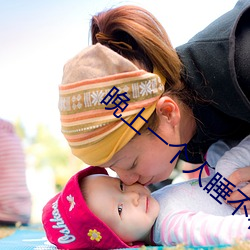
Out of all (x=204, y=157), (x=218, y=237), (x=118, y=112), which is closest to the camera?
(x=218, y=237)

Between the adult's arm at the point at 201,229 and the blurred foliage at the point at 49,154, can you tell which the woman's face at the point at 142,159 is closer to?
the adult's arm at the point at 201,229

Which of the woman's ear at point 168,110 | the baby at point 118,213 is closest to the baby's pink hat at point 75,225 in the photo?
the baby at point 118,213

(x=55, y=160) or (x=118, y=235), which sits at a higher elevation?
(x=118, y=235)

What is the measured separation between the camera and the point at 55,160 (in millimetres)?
2959

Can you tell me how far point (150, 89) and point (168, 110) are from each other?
0.07 m

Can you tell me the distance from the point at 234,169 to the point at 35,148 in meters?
2.14

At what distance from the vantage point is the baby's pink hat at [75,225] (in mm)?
968

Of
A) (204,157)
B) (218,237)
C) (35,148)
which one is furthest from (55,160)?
(218,237)

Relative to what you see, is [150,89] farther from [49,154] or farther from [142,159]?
[49,154]

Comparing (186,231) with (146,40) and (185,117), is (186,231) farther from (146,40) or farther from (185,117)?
(146,40)

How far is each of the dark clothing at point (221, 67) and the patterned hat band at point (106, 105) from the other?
0.34 ft

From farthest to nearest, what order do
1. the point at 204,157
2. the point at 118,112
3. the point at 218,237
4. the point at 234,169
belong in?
1. the point at 204,157
2. the point at 234,169
3. the point at 118,112
4. the point at 218,237

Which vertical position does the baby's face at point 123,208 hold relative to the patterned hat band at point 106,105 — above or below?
below

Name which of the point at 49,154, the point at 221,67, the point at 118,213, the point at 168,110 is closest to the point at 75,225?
the point at 118,213
